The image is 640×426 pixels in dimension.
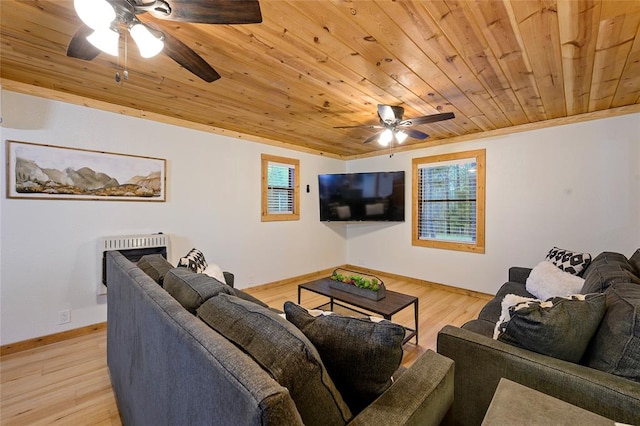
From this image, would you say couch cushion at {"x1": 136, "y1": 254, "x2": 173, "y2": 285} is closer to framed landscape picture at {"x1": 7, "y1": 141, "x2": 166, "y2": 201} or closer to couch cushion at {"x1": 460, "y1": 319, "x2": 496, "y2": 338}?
framed landscape picture at {"x1": 7, "y1": 141, "x2": 166, "y2": 201}

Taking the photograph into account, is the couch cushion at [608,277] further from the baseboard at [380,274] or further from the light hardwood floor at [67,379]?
the baseboard at [380,274]

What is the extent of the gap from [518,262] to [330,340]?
148 inches

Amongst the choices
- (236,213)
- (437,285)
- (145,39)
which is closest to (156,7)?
(145,39)

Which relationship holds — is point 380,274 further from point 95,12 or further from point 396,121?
point 95,12

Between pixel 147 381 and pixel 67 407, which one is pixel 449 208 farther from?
pixel 67 407

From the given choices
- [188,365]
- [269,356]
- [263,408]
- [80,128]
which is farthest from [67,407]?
[80,128]

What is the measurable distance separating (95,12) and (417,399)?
1.99m

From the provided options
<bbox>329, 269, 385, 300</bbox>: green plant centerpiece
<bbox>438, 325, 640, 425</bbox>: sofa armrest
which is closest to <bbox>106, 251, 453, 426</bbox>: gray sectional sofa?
<bbox>438, 325, 640, 425</bbox>: sofa armrest

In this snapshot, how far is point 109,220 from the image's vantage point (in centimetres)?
289

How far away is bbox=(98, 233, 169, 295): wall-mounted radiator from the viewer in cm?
276

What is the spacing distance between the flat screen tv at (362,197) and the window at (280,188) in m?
0.52

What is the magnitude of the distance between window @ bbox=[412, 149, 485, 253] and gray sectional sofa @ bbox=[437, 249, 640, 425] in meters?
2.48

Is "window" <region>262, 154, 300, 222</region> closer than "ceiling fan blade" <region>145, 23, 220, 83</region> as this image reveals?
No

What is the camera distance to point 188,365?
750 mm
